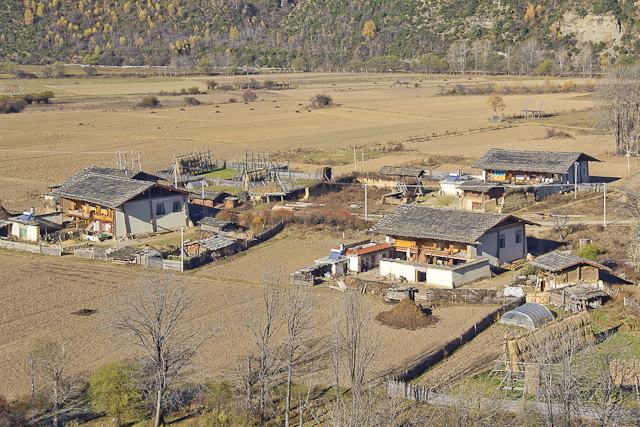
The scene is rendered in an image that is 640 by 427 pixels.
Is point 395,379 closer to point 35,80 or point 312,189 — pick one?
point 312,189

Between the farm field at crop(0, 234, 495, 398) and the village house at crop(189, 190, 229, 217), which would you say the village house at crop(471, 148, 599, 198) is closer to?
the farm field at crop(0, 234, 495, 398)

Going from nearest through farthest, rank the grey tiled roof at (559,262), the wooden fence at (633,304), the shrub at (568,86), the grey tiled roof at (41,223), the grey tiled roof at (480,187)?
the wooden fence at (633,304) → the grey tiled roof at (559,262) → the grey tiled roof at (41,223) → the grey tiled roof at (480,187) → the shrub at (568,86)

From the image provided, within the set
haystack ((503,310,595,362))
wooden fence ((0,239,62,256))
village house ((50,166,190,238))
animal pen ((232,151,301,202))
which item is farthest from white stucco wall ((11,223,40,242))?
haystack ((503,310,595,362))

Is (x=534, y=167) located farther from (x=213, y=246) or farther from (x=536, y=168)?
(x=213, y=246)

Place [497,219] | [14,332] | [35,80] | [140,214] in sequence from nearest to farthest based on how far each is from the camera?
[14,332]
[497,219]
[140,214]
[35,80]

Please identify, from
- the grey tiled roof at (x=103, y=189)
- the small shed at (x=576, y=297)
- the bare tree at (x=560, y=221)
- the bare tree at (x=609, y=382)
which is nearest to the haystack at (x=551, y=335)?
the bare tree at (x=609, y=382)

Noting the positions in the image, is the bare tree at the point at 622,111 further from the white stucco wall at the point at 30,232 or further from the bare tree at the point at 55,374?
the bare tree at the point at 55,374

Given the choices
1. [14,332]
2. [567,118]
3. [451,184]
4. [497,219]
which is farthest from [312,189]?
[567,118]
